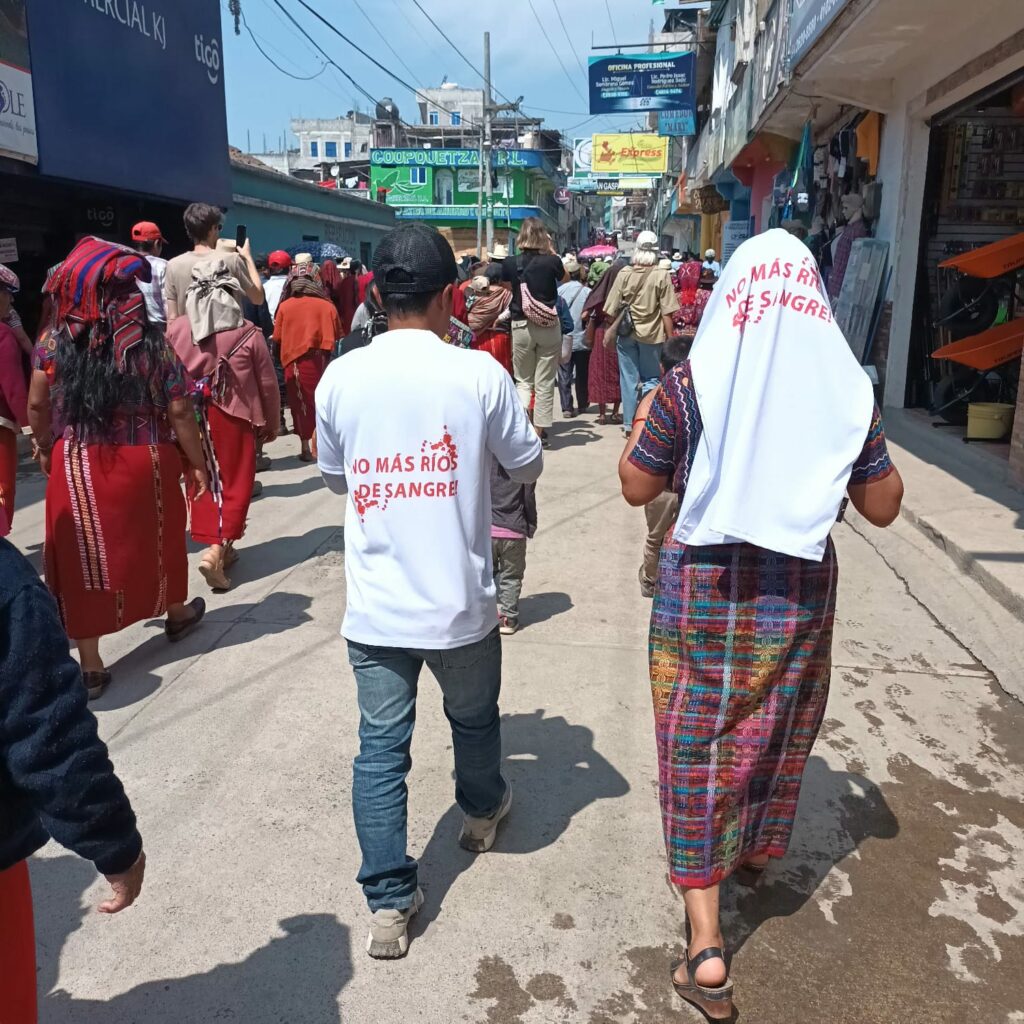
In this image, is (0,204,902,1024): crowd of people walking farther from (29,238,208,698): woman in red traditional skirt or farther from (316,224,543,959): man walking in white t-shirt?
(29,238,208,698): woman in red traditional skirt

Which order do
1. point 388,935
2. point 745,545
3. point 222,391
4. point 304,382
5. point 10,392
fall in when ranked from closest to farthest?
1. point 745,545
2. point 388,935
3. point 10,392
4. point 222,391
5. point 304,382

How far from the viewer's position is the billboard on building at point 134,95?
8.66 meters

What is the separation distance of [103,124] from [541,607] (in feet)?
25.8

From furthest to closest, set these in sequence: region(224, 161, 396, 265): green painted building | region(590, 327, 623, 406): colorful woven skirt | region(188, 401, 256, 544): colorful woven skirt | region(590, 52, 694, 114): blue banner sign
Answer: region(590, 52, 694, 114): blue banner sign < region(224, 161, 396, 265): green painted building < region(590, 327, 623, 406): colorful woven skirt < region(188, 401, 256, 544): colorful woven skirt

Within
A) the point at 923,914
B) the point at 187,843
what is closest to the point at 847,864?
the point at 923,914

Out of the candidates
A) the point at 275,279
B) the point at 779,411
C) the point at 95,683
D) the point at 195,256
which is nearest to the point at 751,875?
the point at 779,411

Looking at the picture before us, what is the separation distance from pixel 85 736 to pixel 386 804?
1038 millimetres

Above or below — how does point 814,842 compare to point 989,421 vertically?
below

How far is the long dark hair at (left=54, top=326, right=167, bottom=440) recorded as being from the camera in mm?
3572

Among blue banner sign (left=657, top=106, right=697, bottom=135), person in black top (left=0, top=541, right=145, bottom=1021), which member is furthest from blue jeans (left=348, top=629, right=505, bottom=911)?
blue banner sign (left=657, top=106, right=697, bottom=135)

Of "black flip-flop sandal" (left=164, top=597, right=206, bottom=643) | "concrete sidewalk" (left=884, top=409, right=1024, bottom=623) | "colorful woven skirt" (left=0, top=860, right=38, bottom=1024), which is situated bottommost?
"black flip-flop sandal" (left=164, top=597, right=206, bottom=643)

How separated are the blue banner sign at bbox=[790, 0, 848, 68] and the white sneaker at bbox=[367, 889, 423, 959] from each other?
7032 millimetres

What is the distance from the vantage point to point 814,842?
2791 mm

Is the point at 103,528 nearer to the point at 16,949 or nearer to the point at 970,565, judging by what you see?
the point at 16,949
